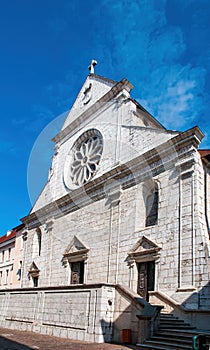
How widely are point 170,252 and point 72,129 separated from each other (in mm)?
Answer: 12882

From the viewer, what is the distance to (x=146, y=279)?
14.6 m

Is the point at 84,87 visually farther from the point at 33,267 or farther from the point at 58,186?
the point at 33,267

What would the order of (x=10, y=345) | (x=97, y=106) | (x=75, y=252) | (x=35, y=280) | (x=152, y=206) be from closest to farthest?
(x=10, y=345) < (x=152, y=206) < (x=75, y=252) < (x=97, y=106) < (x=35, y=280)

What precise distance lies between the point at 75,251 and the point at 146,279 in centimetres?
543

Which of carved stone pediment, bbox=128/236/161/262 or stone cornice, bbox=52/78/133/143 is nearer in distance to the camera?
carved stone pediment, bbox=128/236/161/262

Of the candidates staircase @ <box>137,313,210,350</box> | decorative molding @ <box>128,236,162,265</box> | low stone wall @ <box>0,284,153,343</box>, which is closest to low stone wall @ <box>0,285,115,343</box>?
low stone wall @ <box>0,284,153,343</box>

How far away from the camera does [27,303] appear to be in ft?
51.4

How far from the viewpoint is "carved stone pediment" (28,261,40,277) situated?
22.2 metres

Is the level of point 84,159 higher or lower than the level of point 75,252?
higher

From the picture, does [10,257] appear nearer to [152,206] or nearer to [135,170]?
[135,170]

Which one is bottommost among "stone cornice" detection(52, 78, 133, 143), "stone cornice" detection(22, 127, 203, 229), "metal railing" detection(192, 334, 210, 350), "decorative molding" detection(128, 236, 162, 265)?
"metal railing" detection(192, 334, 210, 350)

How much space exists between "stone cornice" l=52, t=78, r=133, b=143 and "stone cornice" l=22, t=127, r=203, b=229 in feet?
15.0

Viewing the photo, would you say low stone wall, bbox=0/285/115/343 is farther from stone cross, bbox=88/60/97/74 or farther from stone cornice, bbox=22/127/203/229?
stone cross, bbox=88/60/97/74

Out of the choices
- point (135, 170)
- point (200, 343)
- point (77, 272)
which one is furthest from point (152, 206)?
point (200, 343)
